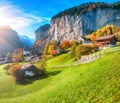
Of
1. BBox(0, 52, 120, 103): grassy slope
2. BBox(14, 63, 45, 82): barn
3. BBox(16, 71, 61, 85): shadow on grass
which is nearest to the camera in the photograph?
BBox(0, 52, 120, 103): grassy slope

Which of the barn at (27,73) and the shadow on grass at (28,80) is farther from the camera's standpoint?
the barn at (27,73)

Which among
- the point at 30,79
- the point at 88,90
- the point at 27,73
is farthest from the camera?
the point at 27,73

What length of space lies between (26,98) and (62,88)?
7.55 metres

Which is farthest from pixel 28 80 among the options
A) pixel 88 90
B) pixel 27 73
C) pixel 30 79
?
pixel 88 90

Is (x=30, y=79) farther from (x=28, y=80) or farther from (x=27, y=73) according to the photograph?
(x=27, y=73)

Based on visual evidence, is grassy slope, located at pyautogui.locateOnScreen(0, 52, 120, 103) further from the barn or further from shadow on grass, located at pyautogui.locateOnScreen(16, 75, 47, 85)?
the barn

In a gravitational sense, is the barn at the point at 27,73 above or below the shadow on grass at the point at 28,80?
above

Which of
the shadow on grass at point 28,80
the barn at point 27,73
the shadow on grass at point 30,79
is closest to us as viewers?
the shadow on grass at point 28,80

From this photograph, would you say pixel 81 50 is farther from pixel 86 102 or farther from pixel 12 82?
pixel 86 102

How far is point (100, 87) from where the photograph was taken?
48.2 m

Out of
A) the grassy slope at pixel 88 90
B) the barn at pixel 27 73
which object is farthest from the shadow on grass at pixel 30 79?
the grassy slope at pixel 88 90

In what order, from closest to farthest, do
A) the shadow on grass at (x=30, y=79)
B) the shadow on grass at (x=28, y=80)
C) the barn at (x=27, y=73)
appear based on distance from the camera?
the shadow on grass at (x=28, y=80), the shadow on grass at (x=30, y=79), the barn at (x=27, y=73)

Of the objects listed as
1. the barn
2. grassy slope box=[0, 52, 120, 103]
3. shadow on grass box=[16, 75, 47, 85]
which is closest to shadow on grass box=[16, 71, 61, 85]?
shadow on grass box=[16, 75, 47, 85]

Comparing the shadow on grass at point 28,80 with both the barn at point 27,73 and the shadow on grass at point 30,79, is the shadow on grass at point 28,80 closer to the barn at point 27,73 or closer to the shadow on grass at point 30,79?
the shadow on grass at point 30,79
